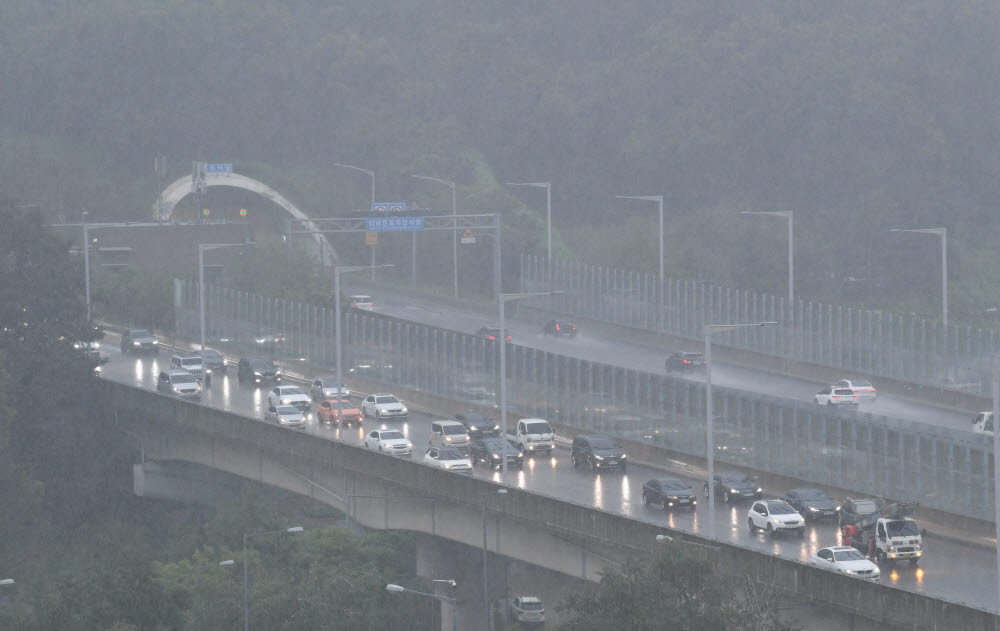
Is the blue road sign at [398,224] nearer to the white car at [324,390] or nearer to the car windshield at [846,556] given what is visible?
the white car at [324,390]

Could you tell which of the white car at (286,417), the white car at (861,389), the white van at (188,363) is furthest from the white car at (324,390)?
the white car at (861,389)

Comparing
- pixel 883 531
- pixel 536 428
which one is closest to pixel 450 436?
pixel 536 428

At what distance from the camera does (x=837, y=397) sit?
61625mm

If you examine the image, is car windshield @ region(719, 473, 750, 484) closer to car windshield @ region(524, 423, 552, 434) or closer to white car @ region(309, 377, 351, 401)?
car windshield @ region(524, 423, 552, 434)

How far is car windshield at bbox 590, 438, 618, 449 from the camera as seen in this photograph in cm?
5153

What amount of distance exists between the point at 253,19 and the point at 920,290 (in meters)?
64.9

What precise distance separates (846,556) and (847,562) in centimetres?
24

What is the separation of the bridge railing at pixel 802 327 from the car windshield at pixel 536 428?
58.4 ft

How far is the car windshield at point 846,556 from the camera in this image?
35656mm

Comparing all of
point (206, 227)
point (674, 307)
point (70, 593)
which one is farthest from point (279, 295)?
point (70, 593)

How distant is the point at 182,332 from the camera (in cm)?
8556

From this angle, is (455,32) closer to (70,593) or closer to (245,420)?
(245,420)

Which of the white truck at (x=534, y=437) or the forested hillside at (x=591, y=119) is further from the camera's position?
the forested hillside at (x=591, y=119)

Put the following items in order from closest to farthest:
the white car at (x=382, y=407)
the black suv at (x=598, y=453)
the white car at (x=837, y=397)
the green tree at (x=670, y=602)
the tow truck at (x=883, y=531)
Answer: the green tree at (x=670, y=602) < the tow truck at (x=883, y=531) < the black suv at (x=598, y=453) < the white car at (x=837, y=397) < the white car at (x=382, y=407)
